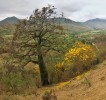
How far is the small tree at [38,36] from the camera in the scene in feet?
89.1

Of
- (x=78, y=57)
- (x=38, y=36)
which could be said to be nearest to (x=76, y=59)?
(x=78, y=57)

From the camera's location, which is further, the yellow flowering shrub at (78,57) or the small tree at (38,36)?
the yellow flowering shrub at (78,57)

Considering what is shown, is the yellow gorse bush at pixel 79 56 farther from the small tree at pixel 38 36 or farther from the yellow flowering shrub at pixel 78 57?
the small tree at pixel 38 36

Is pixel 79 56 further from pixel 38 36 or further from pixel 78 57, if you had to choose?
pixel 38 36

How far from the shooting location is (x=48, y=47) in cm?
2834

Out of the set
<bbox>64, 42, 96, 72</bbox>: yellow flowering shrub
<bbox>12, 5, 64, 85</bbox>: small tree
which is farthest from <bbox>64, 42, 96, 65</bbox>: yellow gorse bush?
<bbox>12, 5, 64, 85</bbox>: small tree

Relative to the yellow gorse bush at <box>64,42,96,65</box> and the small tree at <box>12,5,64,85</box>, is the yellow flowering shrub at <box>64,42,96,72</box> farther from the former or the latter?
the small tree at <box>12,5,64,85</box>

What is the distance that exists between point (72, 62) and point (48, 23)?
6.70 m

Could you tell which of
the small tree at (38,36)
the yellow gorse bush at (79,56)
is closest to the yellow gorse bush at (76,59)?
the yellow gorse bush at (79,56)

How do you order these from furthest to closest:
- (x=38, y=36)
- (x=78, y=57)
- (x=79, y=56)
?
(x=78, y=57) < (x=79, y=56) < (x=38, y=36)

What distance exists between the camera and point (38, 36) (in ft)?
90.5

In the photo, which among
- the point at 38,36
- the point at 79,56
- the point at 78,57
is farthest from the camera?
the point at 78,57

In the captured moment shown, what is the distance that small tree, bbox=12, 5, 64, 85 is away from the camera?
2717 cm

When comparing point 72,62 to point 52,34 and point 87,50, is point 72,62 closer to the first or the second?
point 87,50
